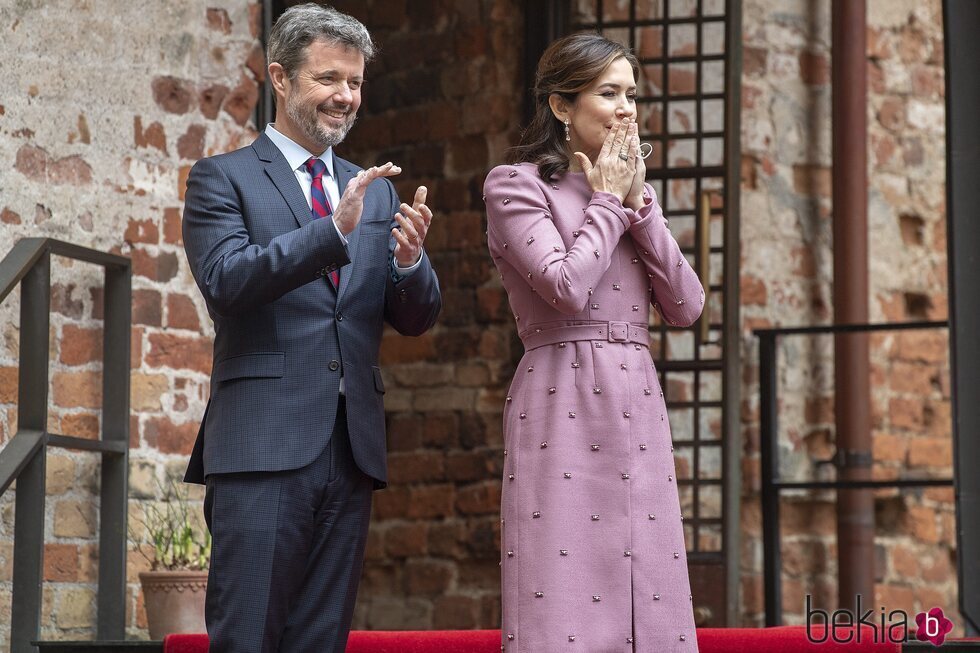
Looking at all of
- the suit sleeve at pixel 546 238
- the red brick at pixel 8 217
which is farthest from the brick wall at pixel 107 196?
the suit sleeve at pixel 546 238

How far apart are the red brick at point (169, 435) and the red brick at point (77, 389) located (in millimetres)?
173

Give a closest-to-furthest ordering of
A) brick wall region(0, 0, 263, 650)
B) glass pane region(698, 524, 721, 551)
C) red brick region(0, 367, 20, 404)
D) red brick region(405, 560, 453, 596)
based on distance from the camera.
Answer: red brick region(0, 367, 20, 404), brick wall region(0, 0, 263, 650), glass pane region(698, 524, 721, 551), red brick region(405, 560, 453, 596)

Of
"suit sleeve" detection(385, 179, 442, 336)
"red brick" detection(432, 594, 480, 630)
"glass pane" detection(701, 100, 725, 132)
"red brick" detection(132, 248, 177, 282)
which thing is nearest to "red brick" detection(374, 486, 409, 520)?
"red brick" detection(432, 594, 480, 630)

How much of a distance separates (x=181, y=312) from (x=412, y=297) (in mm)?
1938

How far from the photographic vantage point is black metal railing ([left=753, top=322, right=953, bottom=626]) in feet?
18.3

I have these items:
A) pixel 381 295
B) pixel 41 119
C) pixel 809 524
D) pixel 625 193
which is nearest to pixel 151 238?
pixel 41 119

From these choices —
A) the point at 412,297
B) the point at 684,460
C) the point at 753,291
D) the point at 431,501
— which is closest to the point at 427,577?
the point at 431,501

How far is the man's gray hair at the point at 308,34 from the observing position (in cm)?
293

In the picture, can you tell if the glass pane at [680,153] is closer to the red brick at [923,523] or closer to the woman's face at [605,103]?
the red brick at [923,523]

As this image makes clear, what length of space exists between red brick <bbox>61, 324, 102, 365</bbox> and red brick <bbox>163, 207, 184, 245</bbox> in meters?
0.36

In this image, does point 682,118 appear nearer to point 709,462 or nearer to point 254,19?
point 709,462

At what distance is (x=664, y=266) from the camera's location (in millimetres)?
2930

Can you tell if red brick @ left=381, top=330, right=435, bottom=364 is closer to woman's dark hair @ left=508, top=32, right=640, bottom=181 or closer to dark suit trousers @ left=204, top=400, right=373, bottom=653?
woman's dark hair @ left=508, top=32, right=640, bottom=181

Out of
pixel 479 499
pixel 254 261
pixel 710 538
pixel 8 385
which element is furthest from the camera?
pixel 479 499
